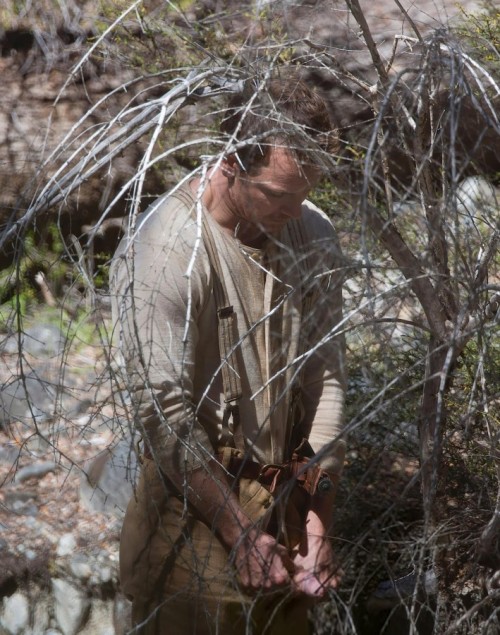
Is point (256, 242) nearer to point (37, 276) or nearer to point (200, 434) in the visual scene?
point (200, 434)

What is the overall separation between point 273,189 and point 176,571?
104 cm

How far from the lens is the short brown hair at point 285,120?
6.93ft

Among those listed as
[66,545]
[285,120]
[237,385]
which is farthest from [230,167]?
[66,545]

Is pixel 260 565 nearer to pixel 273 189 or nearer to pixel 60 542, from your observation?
pixel 273 189

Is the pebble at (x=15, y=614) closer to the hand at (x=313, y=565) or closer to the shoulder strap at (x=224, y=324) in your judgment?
the hand at (x=313, y=565)

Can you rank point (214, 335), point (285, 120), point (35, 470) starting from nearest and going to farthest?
1. point (285, 120)
2. point (214, 335)
3. point (35, 470)

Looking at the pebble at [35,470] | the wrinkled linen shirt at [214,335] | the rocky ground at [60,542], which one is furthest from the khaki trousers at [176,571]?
the pebble at [35,470]

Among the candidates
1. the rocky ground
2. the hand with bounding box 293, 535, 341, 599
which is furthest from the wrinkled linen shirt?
the rocky ground

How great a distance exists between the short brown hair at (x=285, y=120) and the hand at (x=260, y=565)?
0.93 metres

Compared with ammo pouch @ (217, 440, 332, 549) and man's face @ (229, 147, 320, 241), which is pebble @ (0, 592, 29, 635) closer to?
ammo pouch @ (217, 440, 332, 549)

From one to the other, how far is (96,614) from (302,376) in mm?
1680

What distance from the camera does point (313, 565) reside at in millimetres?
2510

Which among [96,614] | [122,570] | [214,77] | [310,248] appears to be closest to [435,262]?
[310,248]

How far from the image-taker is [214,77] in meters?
2.30
